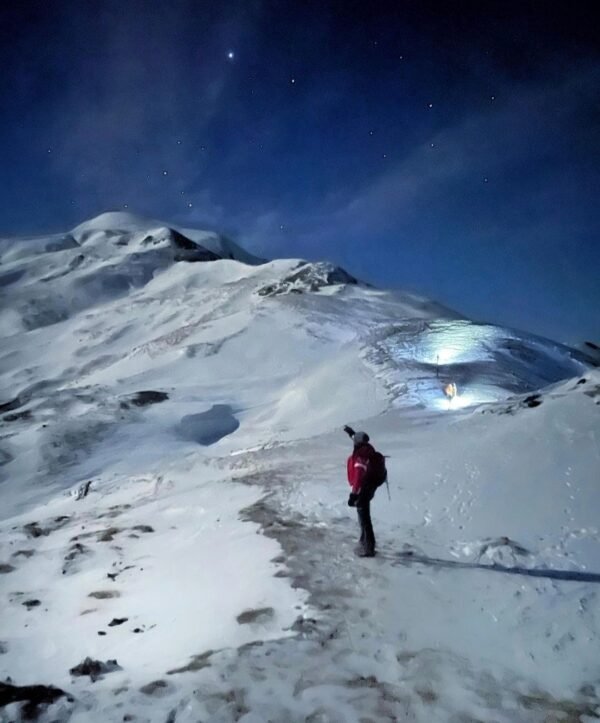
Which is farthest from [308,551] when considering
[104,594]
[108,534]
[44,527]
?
[44,527]

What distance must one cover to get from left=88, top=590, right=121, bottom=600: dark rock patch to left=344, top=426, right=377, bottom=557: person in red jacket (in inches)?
194

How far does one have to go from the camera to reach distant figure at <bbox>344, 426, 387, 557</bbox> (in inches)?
382

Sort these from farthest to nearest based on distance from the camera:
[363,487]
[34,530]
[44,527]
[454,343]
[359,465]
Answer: [454,343], [44,527], [34,530], [359,465], [363,487]

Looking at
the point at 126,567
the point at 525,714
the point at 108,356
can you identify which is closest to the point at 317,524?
the point at 126,567

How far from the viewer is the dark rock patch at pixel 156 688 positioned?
5812 millimetres

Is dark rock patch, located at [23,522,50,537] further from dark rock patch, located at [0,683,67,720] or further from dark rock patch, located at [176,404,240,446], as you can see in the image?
dark rock patch, located at [176,404,240,446]

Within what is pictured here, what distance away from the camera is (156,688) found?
19.4 feet

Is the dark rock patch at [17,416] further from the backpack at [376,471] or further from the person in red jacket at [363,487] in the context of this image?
the backpack at [376,471]

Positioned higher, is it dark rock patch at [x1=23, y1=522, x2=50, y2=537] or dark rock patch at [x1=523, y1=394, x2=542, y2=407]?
dark rock patch at [x1=523, y1=394, x2=542, y2=407]

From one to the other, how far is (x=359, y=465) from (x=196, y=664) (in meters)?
4.60

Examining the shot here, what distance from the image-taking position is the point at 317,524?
12.2m

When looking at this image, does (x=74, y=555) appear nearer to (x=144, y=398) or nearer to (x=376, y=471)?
(x=376, y=471)

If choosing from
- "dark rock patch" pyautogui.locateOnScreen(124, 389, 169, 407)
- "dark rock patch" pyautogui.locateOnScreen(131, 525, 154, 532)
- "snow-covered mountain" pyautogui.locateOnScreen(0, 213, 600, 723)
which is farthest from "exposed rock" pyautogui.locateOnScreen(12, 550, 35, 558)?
"dark rock patch" pyautogui.locateOnScreen(124, 389, 169, 407)

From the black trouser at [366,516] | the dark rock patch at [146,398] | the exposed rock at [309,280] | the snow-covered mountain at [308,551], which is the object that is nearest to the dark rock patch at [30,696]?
the snow-covered mountain at [308,551]
